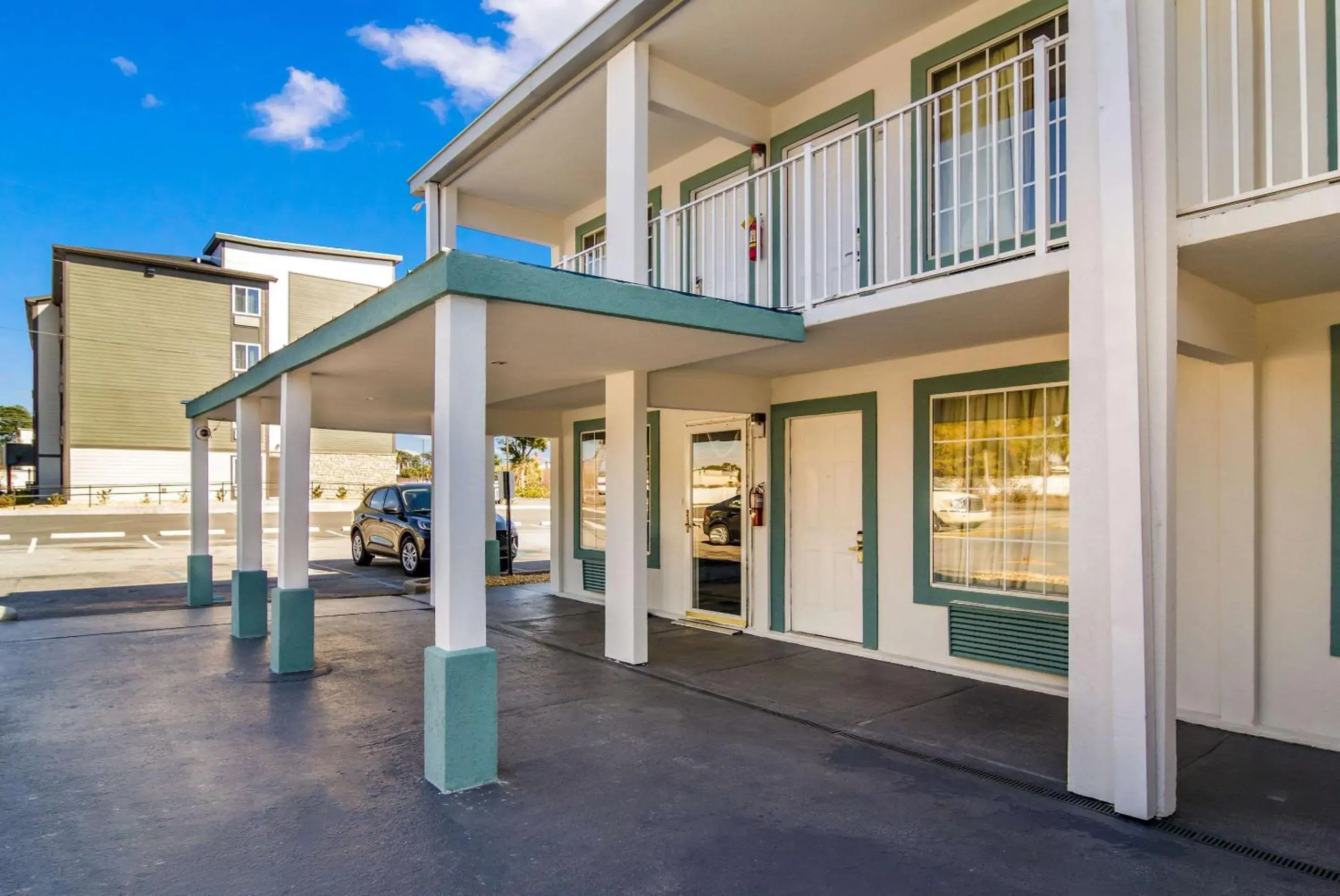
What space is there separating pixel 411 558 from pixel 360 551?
7.62ft

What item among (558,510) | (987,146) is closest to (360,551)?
(558,510)

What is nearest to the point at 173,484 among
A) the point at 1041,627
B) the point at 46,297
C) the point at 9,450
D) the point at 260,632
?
the point at 46,297

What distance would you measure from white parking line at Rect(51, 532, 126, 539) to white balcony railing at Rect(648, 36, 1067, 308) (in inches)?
735

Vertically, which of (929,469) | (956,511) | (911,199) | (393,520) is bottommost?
(393,520)

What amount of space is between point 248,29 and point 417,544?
3012 centimetres

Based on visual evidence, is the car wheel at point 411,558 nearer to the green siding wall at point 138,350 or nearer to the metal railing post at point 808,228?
the metal railing post at point 808,228

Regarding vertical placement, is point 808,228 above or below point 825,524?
above

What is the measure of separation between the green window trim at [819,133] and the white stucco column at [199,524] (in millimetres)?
8079

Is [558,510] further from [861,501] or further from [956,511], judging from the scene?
[956,511]

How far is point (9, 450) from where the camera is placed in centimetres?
3594

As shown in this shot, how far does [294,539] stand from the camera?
7.11 metres

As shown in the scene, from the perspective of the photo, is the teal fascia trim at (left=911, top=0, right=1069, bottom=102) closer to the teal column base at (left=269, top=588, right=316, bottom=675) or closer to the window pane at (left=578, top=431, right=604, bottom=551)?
the window pane at (left=578, top=431, right=604, bottom=551)

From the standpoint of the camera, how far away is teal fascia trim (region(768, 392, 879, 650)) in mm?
7242

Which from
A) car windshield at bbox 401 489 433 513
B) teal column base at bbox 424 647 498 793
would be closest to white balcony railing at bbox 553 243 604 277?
teal column base at bbox 424 647 498 793
